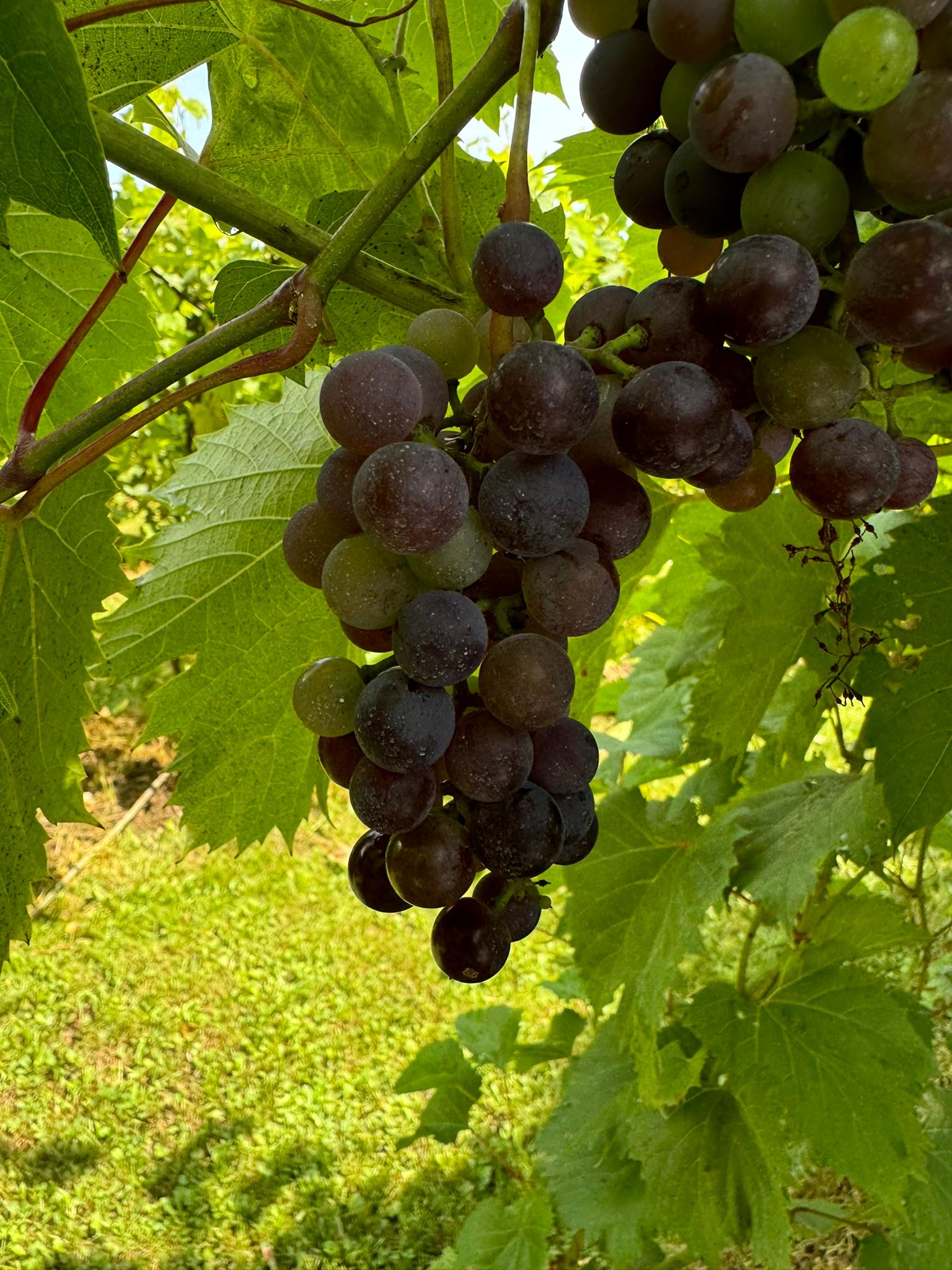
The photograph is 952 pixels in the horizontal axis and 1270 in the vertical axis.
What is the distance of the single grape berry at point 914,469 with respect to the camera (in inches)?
17.0

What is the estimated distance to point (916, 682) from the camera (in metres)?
0.61

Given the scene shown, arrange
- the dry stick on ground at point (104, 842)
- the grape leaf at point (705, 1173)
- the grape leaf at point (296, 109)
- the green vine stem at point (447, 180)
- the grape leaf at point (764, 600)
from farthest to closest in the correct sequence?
1. the dry stick on ground at point (104, 842)
2. the grape leaf at point (705, 1173)
3. the grape leaf at point (764, 600)
4. the grape leaf at point (296, 109)
5. the green vine stem at point (447, 180)

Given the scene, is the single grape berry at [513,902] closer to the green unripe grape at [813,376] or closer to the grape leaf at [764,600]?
the green unripe grape at [813,376]

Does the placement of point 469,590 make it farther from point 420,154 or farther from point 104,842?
point 104,842

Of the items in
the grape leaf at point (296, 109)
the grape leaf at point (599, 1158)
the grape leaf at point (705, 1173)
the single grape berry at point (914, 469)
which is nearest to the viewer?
the single grape berry at point (914, 469)

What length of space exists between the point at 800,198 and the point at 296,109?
19.3 inches

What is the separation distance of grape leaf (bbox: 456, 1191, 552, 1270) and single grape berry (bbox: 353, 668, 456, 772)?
123cm

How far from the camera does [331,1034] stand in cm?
232

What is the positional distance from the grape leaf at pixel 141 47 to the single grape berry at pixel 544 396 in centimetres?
38

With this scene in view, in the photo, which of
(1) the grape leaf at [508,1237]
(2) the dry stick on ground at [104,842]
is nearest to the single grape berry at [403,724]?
(1) the grape leaf at [508,1237]

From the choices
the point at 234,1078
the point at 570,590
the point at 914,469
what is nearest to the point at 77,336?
the point at 570,590

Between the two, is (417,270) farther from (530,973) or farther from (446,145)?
(530,973)

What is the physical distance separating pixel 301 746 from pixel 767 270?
55 cm

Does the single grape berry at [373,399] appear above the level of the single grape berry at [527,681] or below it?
above
